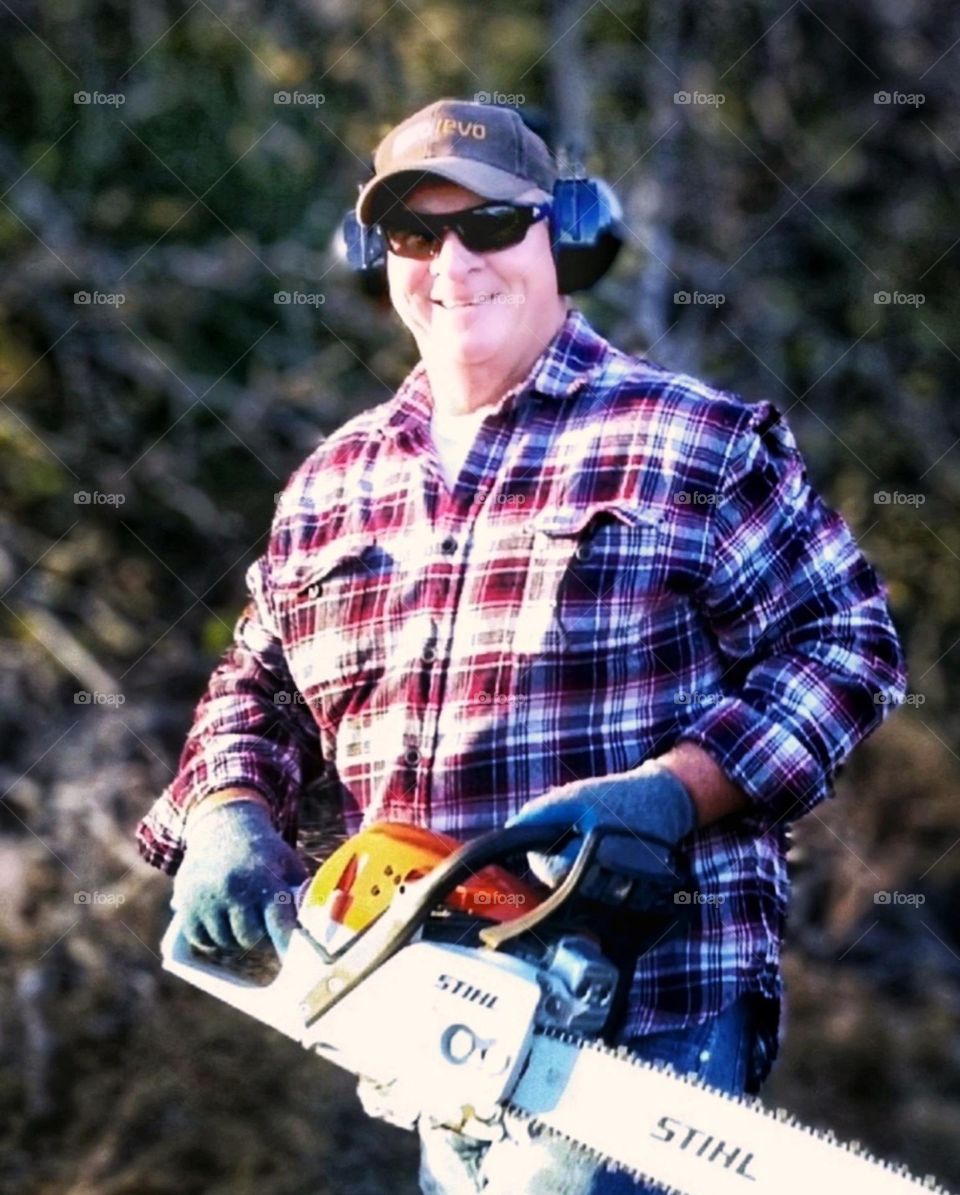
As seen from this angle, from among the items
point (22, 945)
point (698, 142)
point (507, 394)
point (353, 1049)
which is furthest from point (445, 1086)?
point (698, 142)

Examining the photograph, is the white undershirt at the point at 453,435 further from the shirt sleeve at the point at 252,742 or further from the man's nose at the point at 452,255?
the shirt sleeve at the point at 252,742

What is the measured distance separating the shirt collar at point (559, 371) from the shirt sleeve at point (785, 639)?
23cm

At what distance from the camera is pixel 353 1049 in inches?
76.9

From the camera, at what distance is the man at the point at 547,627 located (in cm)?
197

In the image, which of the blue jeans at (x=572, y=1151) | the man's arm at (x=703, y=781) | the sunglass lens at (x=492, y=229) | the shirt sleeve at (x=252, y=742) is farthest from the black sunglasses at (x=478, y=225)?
the blue jeans at (x=572, y=1151)

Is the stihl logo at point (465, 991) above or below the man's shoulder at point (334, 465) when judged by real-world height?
below

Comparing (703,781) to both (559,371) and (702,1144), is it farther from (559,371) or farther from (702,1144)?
(559,371)

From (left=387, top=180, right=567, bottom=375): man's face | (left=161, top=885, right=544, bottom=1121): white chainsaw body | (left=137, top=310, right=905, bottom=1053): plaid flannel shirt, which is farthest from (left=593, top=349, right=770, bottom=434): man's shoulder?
(left=161, top=885, right=544, bottom=1121): white chainsaw body

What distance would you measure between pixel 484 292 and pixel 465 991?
839 millimetres

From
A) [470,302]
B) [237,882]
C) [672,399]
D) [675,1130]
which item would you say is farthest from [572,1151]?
[470,302]

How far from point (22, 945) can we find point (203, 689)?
2.32ft

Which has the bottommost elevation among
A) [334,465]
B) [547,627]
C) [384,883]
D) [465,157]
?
[384,883]

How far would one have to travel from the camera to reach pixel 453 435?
225cm

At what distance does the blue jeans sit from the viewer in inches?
74.4
